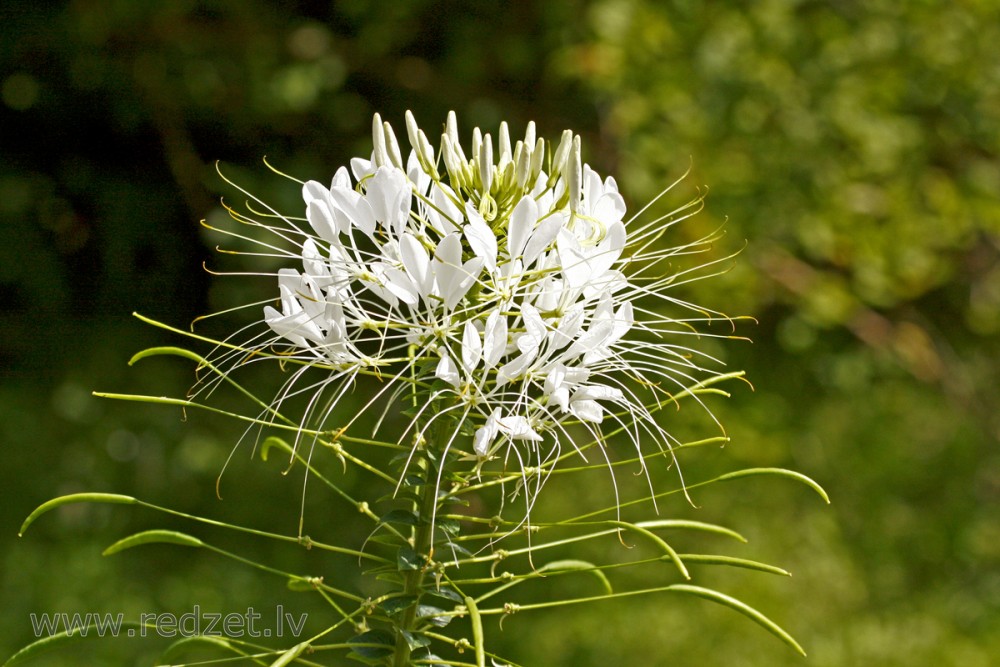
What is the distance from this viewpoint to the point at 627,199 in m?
2.73

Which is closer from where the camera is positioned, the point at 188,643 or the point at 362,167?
the point at 188,643

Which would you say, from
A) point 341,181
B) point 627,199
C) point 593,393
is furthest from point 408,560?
point 627,199

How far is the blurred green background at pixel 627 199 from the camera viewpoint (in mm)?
2871

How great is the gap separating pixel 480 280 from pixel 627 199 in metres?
1.91

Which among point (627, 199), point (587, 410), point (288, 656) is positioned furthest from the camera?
point (627, 199)

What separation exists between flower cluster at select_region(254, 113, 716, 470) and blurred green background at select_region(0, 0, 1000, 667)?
1.84 m

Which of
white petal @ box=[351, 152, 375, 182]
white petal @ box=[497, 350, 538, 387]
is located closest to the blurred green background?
white petal @ box=[351, 152, 375, 182]

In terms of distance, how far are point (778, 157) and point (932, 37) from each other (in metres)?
0.68

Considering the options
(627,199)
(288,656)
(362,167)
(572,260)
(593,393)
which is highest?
(627,199)

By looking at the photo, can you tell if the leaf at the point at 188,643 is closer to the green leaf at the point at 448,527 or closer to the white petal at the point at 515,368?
the green leaf at the point at 448,527

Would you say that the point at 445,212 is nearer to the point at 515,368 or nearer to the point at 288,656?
the point at 515,368

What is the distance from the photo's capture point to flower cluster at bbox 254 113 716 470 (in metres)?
0.84

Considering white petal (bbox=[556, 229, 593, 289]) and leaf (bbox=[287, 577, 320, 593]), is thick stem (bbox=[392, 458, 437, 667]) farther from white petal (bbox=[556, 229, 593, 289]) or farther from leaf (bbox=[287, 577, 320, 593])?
white petal (bbox=[556, 229, 593, 289])

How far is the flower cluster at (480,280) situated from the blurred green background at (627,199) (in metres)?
1.84
